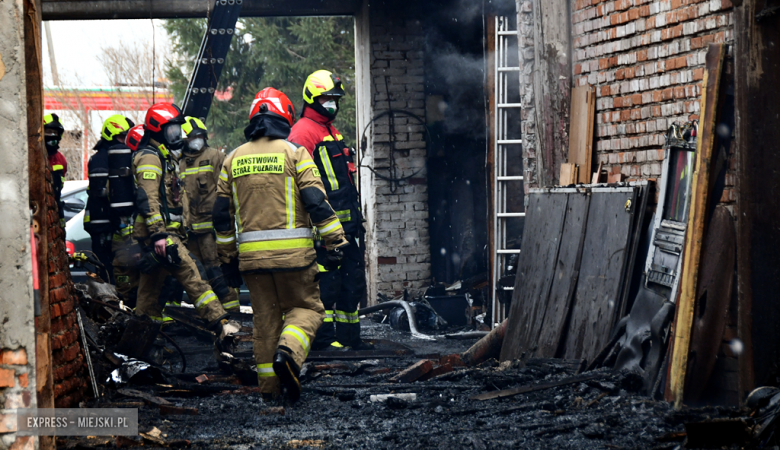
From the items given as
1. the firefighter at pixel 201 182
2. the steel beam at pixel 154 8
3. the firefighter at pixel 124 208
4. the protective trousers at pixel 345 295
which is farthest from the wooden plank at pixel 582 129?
the steel beam at pixel 154 8

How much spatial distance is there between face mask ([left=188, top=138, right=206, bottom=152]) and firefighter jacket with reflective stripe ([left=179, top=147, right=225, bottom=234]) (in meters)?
0.06

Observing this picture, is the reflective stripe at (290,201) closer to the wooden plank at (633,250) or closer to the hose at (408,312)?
the wooden plank at (633,250)

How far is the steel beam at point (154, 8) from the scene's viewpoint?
29.7 ft

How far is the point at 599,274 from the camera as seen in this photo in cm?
488

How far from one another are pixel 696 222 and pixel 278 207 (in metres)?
2.48

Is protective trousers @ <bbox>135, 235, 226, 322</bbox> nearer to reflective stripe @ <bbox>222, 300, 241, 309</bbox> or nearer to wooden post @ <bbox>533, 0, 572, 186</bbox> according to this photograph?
reflective stripe @ <bbox>222, 300, 241, 309</bbox>

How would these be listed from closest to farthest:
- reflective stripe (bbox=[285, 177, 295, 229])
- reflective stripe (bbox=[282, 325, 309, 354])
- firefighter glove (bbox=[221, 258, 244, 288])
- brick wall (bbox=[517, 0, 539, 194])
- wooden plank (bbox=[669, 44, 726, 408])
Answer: wooden plank (bbox=[669, 44, 726, 408]) → reflective stripe (bbox=[282, 325, 309, 354]) → reflective stripe (bbox=[285, 177, 295, 229]) → firefighter glove (bbox=[221, 258, 244, 288]) → brick wall (bbox=[517, 0, 539, 194])

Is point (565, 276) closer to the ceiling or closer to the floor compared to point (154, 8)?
closer to the floor

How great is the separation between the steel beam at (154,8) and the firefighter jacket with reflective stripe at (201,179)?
2386 mm

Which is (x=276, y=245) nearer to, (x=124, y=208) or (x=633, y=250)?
(x=633, y=250)

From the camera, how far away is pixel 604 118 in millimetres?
5449

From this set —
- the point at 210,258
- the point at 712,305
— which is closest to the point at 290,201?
the point at 712,305

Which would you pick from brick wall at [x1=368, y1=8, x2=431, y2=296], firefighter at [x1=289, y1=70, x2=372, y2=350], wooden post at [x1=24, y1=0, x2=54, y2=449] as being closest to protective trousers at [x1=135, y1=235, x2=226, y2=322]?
firefighter at [x1=289, y1=70, x2=372, y2=350]

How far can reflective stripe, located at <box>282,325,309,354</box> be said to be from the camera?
16.0ft
